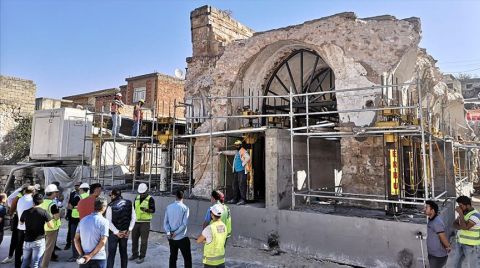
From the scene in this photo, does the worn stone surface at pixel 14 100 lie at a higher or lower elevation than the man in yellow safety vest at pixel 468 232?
higher

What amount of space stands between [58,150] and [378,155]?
510 inches

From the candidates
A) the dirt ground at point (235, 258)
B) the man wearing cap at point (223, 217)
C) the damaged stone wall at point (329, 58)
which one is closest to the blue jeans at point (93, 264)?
the man wearing cap at point (223, 217)

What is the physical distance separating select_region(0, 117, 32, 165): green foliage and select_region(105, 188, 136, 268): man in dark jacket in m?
15.2

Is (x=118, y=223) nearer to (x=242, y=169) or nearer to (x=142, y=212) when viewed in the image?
(x=142, y=212)

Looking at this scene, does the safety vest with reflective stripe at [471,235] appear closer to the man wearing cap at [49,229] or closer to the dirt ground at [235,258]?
the dirt ground at [235,258]

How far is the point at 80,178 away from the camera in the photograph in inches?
506

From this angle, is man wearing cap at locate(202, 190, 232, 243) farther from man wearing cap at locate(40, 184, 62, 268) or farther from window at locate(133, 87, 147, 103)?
window at locate(133, 87, 147, 103)

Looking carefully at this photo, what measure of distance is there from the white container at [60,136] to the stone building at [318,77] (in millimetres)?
6473

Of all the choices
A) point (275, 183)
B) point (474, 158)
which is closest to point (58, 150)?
point (275, 183)

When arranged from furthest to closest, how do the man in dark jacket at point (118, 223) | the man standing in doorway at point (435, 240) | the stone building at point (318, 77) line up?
the stone building at point (318, 77) → the man in dark jacket at point (118, 223) → the man standing in doorway at point (435, 240)

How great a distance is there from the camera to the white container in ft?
46.5

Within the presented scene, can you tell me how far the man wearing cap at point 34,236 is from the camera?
555cm

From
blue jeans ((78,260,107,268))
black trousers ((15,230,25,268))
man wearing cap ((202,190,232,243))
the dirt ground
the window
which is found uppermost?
the window

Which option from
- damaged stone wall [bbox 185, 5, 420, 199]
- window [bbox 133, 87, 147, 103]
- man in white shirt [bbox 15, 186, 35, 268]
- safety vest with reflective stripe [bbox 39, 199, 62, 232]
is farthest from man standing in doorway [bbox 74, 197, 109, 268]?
window [bbox 133, 87, 147, 103]
